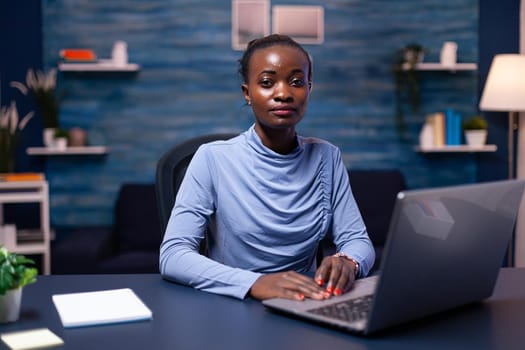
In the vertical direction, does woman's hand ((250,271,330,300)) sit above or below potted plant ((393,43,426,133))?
below

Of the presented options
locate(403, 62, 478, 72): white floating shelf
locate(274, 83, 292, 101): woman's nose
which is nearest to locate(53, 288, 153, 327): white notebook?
locate(274, 83, 292, 101): woman's nose

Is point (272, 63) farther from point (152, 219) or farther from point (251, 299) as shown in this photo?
point (152, 219)

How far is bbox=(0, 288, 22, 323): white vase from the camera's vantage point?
121 cm

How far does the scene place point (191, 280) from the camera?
4.77 feet

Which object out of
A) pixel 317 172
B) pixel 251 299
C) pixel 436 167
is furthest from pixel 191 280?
pixel 436 167

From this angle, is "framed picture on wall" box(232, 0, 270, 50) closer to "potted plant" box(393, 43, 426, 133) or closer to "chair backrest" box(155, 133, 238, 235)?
"potted plant" box(393, 43, 426, 133)

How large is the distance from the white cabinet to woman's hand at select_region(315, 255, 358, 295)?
2.70 metres

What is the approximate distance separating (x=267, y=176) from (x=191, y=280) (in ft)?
1.17

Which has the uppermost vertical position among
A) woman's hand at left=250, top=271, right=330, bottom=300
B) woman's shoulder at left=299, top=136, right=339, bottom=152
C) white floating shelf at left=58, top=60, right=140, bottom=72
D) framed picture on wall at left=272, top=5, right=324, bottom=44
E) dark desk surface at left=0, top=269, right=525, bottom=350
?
framed picture on wall at left=272, top=5, right=324, bottom=44

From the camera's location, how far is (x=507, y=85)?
13.1 feet

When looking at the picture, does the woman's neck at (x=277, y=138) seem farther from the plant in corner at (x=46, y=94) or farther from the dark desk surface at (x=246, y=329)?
the plant in corner at (x=46, y=94)

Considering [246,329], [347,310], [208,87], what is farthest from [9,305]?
[208,87]

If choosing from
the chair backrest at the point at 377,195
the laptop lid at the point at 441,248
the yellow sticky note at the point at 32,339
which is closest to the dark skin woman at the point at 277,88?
the laptop lid at the point at 441,248

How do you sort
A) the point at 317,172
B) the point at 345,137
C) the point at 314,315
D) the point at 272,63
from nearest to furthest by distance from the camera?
1. the point at 314,315
2. the point at 272,63
3. the point at 317,172
4. the point at 345,137
